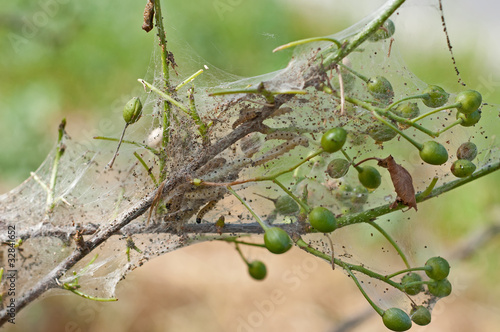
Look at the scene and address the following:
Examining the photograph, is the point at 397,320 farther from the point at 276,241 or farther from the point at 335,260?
the point at 276,241

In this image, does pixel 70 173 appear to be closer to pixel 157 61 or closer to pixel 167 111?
pixel 157 61

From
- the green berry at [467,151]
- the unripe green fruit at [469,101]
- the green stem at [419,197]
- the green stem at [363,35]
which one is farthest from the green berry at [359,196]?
the green stem at [363,35]

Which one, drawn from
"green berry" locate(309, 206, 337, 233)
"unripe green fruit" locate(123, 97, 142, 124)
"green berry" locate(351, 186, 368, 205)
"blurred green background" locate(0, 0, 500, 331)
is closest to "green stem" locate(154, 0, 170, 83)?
"unripe green fruit" locate(123, 97, 142, 124)

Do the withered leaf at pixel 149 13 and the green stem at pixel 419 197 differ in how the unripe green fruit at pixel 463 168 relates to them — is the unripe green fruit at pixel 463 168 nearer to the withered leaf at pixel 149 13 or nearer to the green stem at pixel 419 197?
the green stem at pixel 419 197

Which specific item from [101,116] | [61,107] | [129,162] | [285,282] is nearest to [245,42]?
[101,116]

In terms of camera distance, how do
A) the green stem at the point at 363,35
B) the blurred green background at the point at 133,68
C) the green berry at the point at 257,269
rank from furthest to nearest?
the blurred green background at the point at 133,68 < the green berry at the point at 257,269 < the green stem at the point at 363,35

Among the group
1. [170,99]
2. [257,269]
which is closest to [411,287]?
[257,269]
